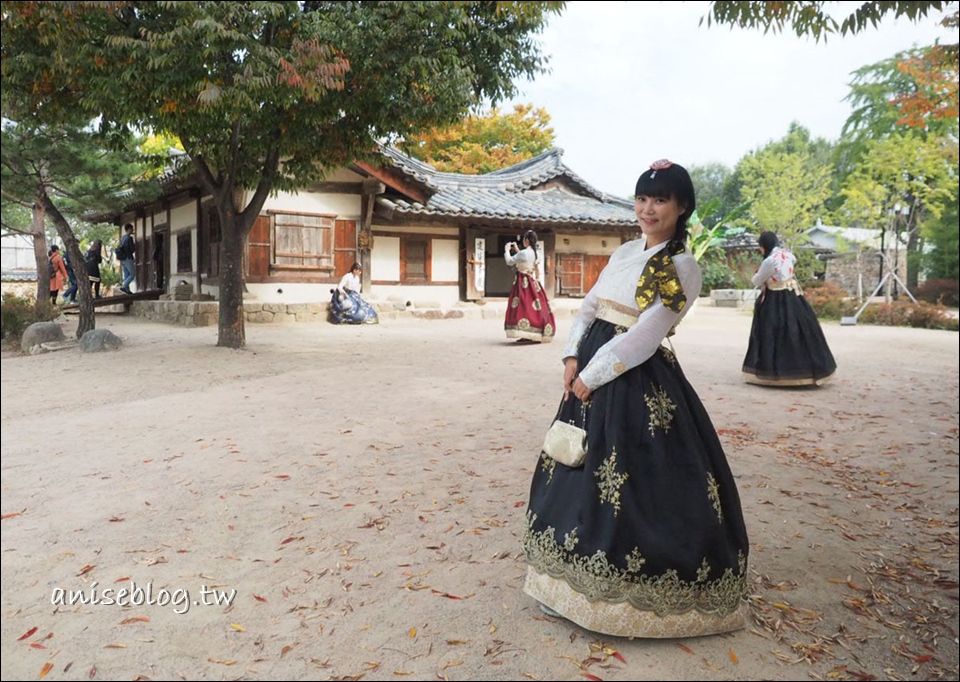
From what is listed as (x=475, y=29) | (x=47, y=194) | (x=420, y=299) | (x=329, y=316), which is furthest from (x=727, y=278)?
(x=47, y=194)

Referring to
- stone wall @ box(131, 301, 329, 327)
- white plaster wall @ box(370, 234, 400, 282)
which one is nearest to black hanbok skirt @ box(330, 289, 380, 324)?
stone wall @ box(131, 301, 329, 327)

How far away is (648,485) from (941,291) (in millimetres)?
26568

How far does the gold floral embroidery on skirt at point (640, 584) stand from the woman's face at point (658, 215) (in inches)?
40.4

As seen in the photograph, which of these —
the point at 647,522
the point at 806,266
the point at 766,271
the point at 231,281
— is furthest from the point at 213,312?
the point at 806,266

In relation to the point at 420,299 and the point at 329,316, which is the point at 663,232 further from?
the point at 420,299

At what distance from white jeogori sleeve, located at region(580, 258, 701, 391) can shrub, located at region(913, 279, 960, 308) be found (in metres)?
25.1

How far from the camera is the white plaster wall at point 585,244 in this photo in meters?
17.3

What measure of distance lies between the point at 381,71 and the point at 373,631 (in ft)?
20.6

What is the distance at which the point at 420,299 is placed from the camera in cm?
1563

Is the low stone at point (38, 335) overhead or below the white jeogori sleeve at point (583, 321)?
below

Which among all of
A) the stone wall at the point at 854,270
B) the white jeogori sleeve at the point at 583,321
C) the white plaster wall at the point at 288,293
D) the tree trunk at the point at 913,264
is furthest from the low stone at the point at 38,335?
the stone wall at the point at 854,270

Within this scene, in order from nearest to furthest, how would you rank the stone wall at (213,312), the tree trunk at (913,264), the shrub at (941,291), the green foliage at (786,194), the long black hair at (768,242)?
the long black hair at (768,242) < the stone wall at (213,312) < the shrub at (941,291) < the green foliage at (786,194) < the tree trunk at (913,264)

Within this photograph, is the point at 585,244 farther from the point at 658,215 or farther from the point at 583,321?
the point at 658,215

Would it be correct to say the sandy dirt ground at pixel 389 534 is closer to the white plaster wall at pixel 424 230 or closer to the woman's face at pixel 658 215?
the woman's face at pixel 658 215
